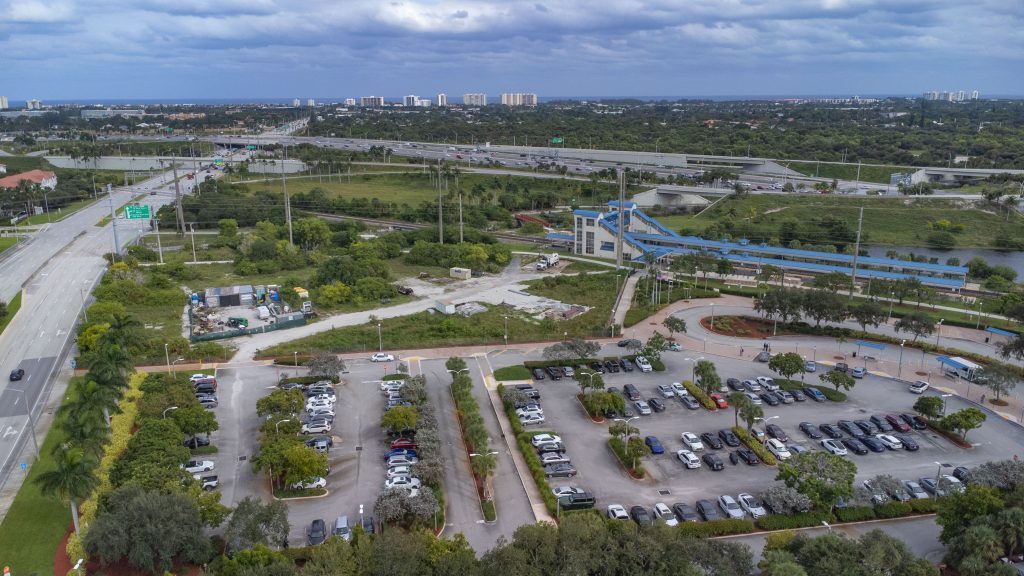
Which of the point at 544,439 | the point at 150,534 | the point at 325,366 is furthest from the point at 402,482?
the point at 325,366

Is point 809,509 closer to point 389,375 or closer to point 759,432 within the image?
point 759,432

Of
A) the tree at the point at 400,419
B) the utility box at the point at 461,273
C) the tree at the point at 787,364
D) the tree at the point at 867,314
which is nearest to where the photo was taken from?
the tree at the point at 400,419

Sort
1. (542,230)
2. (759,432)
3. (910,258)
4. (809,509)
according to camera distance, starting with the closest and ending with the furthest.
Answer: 1. (809,509)
2. (759,432)
3. (910,258)
4. (542,230)

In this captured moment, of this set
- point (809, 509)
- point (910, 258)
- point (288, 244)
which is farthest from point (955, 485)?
point (288, 244)

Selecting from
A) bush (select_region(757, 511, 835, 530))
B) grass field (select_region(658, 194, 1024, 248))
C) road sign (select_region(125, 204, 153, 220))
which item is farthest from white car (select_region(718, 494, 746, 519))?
road sign (select_region(125, 204, 153, 220))

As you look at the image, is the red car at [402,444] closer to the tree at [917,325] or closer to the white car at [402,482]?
the white car at [402,482]

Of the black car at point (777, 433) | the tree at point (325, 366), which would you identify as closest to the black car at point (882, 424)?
the black car at point (777, 433)
